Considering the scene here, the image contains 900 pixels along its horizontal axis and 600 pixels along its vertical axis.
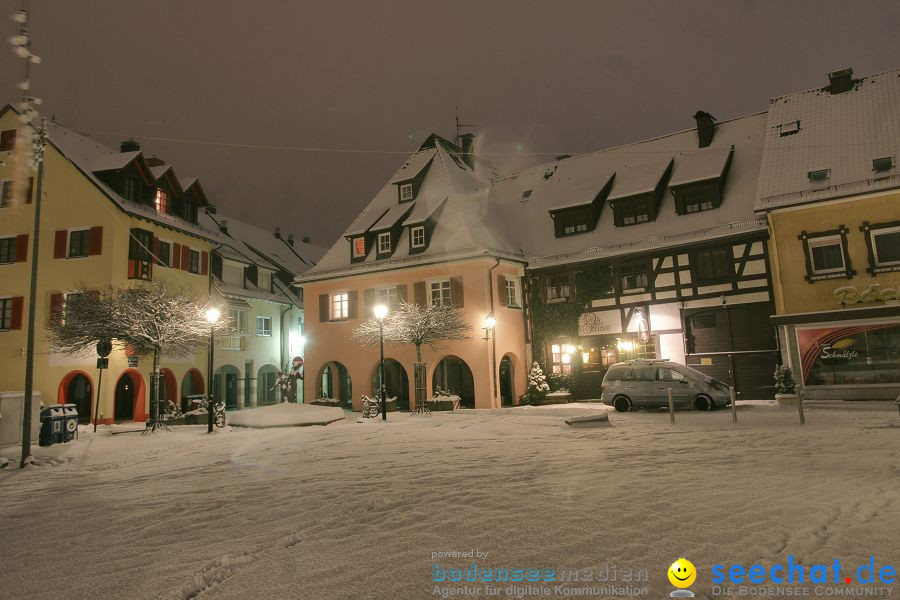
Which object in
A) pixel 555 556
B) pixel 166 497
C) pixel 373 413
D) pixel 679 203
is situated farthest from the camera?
pixel 679 203

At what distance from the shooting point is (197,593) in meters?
4.28

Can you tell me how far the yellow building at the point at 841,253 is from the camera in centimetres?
1817

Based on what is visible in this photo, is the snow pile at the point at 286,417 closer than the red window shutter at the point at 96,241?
Yes

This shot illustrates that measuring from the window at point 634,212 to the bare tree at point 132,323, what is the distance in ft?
55.5

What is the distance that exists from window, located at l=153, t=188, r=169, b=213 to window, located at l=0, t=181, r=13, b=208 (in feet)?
19.0

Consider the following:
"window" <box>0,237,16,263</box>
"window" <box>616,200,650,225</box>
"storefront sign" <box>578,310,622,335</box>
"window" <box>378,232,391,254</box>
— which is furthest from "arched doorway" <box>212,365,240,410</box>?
"window" <box>616,200,650,225</box>

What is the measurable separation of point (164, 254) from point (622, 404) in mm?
20970

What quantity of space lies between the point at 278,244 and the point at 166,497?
35.8 meters

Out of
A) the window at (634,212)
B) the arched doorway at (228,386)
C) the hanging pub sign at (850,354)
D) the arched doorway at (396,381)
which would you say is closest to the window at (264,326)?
the arched doorway at (228,386)

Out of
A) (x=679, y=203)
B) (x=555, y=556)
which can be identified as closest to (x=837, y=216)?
(x=679, y=203)

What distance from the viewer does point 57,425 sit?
1478 cm

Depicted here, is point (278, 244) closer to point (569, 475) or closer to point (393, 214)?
point (393, 214)

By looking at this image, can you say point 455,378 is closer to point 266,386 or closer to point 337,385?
point 337,385

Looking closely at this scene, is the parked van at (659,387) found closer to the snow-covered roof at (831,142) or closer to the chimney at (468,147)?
the snow-covered roof at (831,142)
